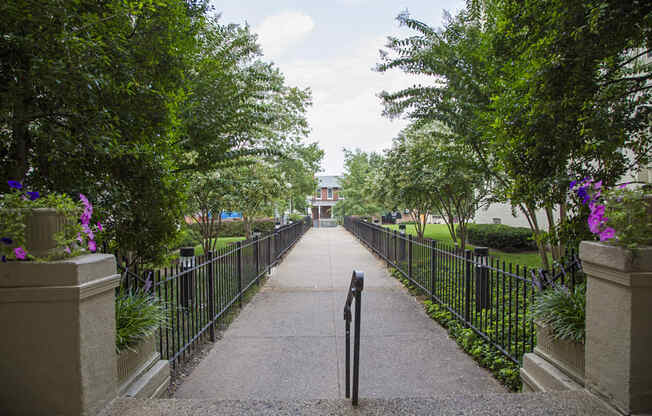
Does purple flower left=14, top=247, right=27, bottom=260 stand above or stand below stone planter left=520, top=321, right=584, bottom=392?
above

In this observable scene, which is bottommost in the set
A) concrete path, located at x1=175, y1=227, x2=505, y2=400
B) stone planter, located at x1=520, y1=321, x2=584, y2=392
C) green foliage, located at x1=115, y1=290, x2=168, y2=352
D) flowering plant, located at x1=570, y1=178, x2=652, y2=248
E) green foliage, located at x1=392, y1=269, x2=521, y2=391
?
concrete path, located at x1=175, y1=227, x2=505, y2=400

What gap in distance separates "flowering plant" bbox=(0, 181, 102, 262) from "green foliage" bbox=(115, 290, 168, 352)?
2.42 ft

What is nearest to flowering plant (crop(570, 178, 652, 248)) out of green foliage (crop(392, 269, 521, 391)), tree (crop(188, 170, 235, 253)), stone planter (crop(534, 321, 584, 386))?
stone planter (crop(534, 321, 584, 386))

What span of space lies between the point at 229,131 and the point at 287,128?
32.0 ft

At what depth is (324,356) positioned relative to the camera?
4328mm

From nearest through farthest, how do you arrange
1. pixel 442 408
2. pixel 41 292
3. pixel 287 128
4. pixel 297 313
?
pixel 41 292 < pixel 442 408 < pixel 297 313 < pixel 287 128

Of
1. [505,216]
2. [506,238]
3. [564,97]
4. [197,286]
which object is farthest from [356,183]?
→ [564,97]

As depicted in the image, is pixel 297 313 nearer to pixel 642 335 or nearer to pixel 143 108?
pixel 143 108

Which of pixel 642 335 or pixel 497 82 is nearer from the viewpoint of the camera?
pixel 642 335

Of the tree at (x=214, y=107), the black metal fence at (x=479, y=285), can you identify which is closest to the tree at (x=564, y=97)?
the black metal fence at (x=479, y=285)

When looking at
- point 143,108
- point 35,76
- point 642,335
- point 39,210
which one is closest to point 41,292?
point 39,210

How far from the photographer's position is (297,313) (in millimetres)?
6070

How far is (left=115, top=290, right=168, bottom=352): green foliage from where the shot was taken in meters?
2.84

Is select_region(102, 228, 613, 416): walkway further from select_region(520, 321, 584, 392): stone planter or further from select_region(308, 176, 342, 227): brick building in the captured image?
select_region(308, 176, 342, 227): brick building
